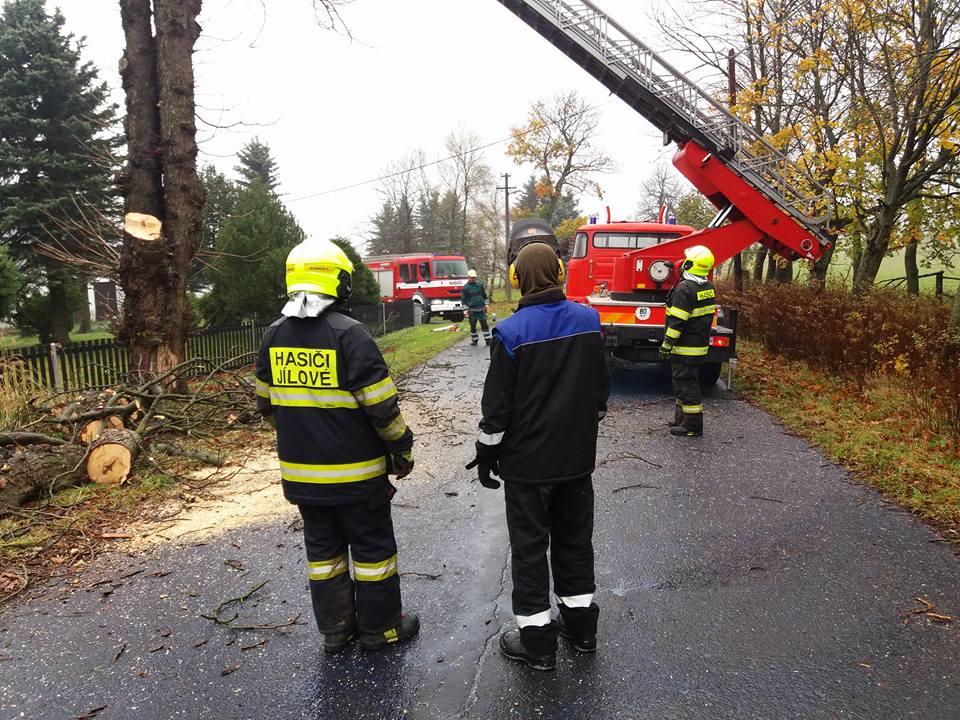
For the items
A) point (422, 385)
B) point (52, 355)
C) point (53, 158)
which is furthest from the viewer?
point (53, 158)

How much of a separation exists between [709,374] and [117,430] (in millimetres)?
7289

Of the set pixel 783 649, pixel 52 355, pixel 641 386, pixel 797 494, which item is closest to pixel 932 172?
pixel 641 386

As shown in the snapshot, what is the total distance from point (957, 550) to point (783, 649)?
1687mm

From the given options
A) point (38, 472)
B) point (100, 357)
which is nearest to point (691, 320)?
point (38, 472)

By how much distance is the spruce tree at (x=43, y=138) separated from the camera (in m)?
20.3

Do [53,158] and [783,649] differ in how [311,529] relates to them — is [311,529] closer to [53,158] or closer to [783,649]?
[783,649]

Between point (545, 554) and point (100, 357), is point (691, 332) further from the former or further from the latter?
point (100, 357)

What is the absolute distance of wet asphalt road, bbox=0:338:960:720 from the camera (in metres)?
2.45

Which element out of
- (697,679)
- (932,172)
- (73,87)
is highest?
(73,87)

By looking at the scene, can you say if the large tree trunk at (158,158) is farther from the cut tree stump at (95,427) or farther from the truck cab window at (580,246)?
the truck cab window at (580,246)

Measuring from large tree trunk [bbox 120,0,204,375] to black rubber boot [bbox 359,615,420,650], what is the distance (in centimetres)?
532

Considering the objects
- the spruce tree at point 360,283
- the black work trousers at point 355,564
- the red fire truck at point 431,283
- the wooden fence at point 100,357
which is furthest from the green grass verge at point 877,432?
the red fire truck at point 431,283

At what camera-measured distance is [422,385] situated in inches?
374

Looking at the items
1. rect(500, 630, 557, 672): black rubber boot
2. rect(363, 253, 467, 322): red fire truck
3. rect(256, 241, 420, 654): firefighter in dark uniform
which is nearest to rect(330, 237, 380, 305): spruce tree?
rect(363, 253, 467, 322): red fire truck
